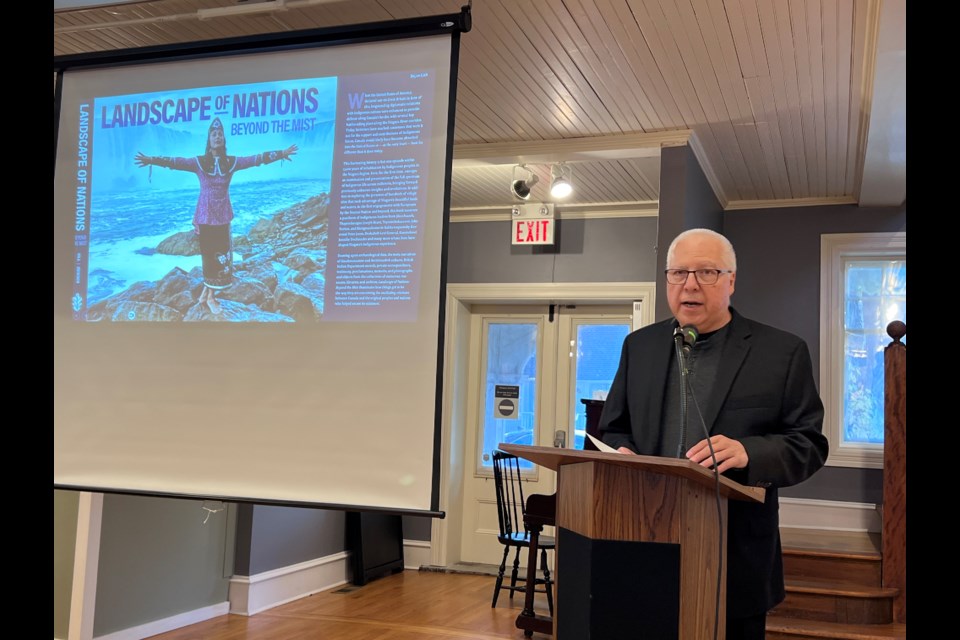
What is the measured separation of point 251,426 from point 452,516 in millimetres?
4155

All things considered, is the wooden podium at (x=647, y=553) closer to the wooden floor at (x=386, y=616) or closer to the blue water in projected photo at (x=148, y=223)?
the blue water in projected photo at (x=148, y=223)

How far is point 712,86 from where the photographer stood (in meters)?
4.16

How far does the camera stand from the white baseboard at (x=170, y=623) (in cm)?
409

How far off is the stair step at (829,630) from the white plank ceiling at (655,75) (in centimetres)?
256

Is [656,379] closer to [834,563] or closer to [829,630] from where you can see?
[829,630]

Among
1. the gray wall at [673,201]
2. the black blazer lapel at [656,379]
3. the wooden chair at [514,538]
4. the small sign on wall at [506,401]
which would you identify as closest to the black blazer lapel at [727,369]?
the black blazer lapel at [656,379]

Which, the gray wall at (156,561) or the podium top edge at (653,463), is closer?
the podium top edge at (653,463)

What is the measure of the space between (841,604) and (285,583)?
3326 mm

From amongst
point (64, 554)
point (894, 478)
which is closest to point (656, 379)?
point (894, 478)

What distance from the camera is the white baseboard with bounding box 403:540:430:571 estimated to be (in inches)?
267

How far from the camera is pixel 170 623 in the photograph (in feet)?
14.5

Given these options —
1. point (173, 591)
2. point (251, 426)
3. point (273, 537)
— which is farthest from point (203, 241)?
point (273, 537)

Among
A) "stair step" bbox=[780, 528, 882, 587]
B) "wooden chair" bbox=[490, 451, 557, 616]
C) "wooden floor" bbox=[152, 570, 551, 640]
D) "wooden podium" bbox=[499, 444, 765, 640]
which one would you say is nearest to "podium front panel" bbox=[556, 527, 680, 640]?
"wooden podium" bbox=[499, 444, 765, 640]

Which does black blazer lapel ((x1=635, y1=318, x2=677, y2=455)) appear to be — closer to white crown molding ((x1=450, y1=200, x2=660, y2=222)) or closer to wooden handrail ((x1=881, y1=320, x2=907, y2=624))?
wooden handrail ((x1=881, y1=320, x2=907, y2=624))
